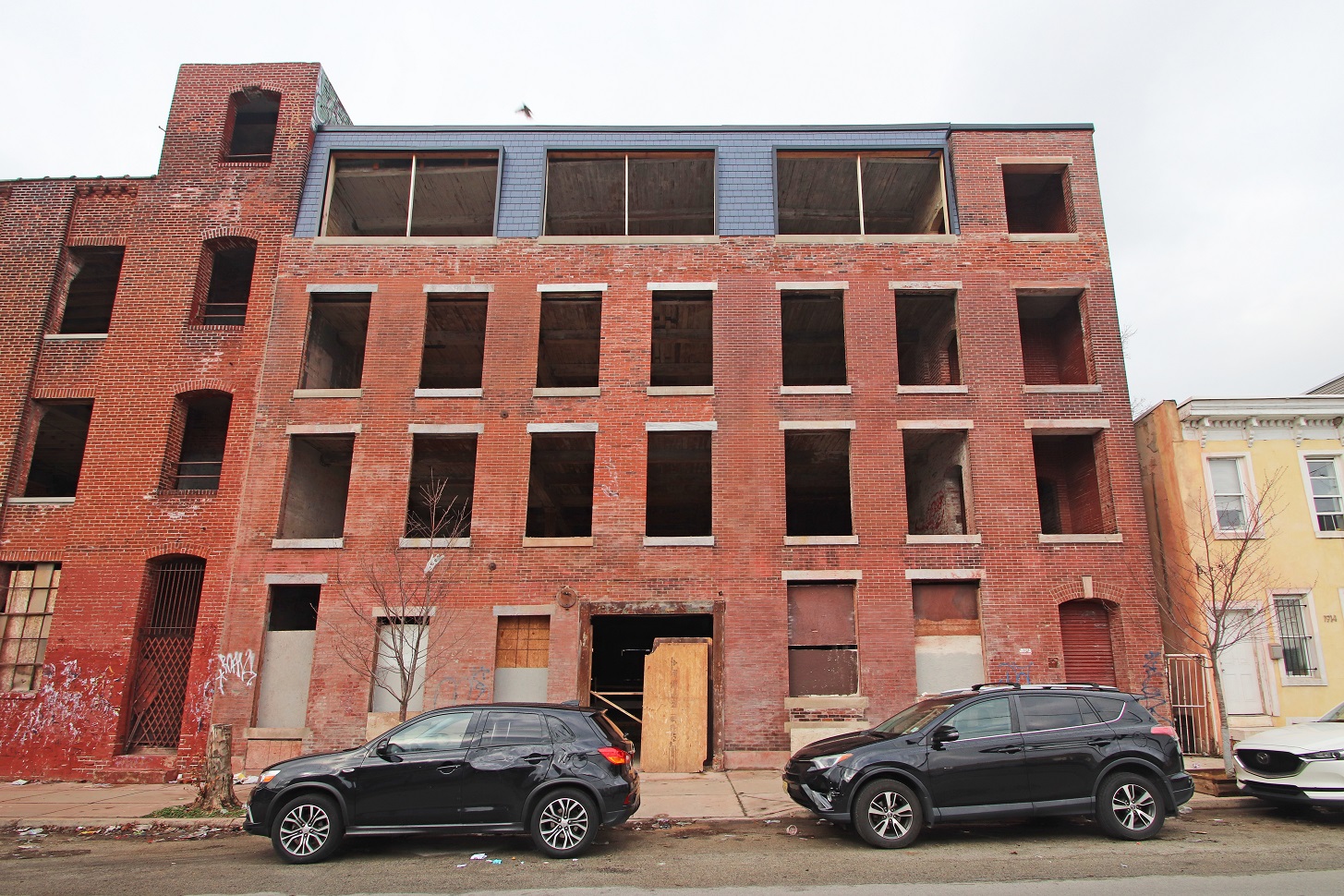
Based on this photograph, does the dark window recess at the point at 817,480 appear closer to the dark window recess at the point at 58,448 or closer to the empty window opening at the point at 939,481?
the empty window opening at the point at 939,481

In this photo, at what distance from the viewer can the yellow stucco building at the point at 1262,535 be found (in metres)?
15.4

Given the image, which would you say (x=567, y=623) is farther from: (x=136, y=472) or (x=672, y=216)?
(x=672, y=216)

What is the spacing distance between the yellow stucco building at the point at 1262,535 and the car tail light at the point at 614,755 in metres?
12.3

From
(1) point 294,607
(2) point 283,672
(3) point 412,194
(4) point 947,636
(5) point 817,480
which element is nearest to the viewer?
(2) point 283,672

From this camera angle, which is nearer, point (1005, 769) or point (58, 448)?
point (1005, 769)

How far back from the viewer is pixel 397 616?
1515cm

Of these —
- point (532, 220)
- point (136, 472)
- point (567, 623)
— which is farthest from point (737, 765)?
point (136, 472)

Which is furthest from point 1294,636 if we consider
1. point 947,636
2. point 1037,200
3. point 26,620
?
point 26,620

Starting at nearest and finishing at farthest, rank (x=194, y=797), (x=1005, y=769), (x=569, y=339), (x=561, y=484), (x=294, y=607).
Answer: (x=1005, y=769)
(x=194, y=797)
(x=294, y=607)
(x=569, y=339)
(x=561, y=484)

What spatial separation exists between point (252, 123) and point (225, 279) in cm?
399

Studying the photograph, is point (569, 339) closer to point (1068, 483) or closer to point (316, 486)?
point (316, 486)

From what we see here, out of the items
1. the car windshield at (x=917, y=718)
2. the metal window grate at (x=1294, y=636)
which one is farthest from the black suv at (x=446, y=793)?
the metal window grate at (x=1294, y=636)

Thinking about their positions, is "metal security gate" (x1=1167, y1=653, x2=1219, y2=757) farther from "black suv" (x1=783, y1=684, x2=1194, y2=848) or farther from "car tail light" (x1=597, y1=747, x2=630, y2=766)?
"car tail light" (x1=597, y1=747, x2=630, y2=766)

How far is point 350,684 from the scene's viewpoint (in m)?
14.9
